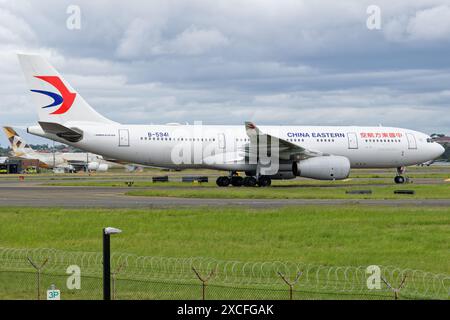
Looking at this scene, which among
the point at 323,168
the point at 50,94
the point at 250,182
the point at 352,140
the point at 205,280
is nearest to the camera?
the point at 205,280

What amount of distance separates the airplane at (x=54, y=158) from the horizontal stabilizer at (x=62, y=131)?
3341 inches

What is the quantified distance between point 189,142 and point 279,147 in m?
7.59

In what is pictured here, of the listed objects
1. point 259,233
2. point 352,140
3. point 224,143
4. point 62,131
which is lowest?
point 259,233

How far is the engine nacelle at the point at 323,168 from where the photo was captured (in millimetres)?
54906

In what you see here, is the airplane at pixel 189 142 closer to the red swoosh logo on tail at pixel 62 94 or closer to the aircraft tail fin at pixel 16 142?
the red swoosh logo on tail at pixel 62 94

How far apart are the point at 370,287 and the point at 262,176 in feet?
134

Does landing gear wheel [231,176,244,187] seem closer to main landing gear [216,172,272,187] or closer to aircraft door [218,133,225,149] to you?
main landing gear [216,172,272,187]

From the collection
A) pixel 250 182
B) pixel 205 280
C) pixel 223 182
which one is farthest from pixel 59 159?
pixel 205 280

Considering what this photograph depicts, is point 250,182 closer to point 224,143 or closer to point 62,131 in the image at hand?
point 224,143

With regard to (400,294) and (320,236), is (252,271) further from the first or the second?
(320,236)

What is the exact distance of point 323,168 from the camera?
54969 millimetres

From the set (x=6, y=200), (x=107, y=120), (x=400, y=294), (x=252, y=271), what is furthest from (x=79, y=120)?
(x=400, y=294)

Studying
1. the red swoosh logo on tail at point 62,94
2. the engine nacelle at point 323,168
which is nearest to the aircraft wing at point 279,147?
the engine nacelle at point 323,168

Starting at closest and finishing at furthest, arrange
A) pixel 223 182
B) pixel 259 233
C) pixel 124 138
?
pixel 259 233 → pixel 124 138 → pixel 223 182
